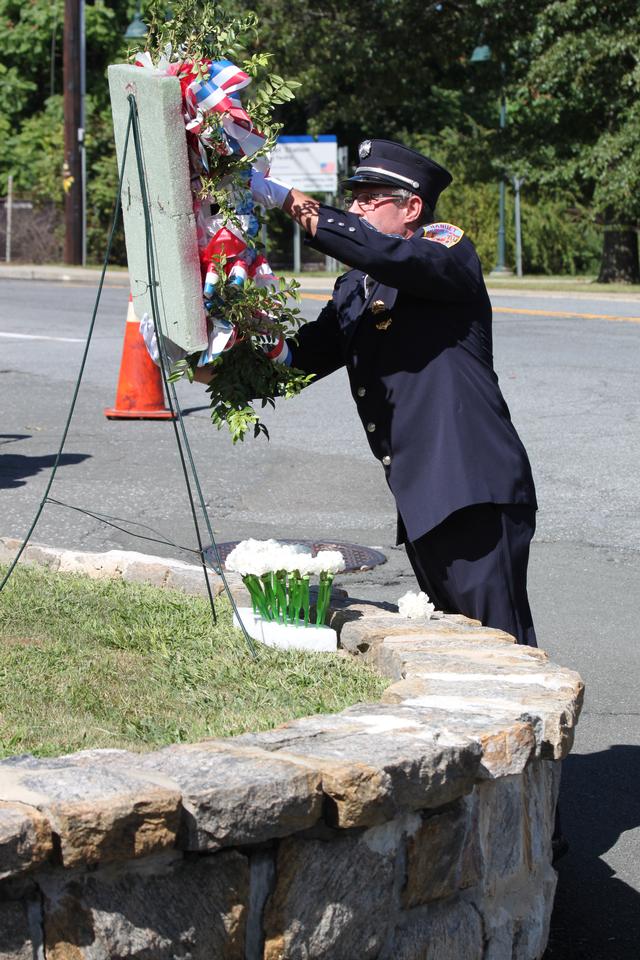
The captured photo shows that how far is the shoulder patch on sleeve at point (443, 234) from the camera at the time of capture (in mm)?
3715

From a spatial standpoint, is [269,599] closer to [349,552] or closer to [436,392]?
[436,392]

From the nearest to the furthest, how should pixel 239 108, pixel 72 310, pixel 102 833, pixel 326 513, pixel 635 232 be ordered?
pixel 102 833 → pixel 239 108 → pixel 326 513 → pixel 72 310 → pixel 635 232

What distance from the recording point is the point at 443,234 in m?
3.75

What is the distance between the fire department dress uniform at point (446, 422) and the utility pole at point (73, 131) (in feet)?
86.6

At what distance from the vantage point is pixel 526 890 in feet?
10.4

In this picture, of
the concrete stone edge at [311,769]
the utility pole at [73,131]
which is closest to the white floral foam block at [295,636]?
the concrete stone edge at [311,769]

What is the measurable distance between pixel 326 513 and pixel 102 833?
17.3 ft

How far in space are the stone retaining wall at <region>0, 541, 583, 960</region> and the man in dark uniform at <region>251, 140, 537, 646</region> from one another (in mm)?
607

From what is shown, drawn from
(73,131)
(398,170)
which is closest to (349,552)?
(398,170)

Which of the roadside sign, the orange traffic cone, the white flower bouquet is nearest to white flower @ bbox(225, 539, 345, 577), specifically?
the white flower bouquet

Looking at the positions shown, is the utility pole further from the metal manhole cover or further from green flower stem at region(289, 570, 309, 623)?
green flower stem at region(289, 570, 309, 623)

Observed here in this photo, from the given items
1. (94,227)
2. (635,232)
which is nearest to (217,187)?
(635,232)

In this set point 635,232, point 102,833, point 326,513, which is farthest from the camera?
point 635,232

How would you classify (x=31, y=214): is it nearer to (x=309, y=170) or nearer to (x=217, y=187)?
(x=309, y=170)
